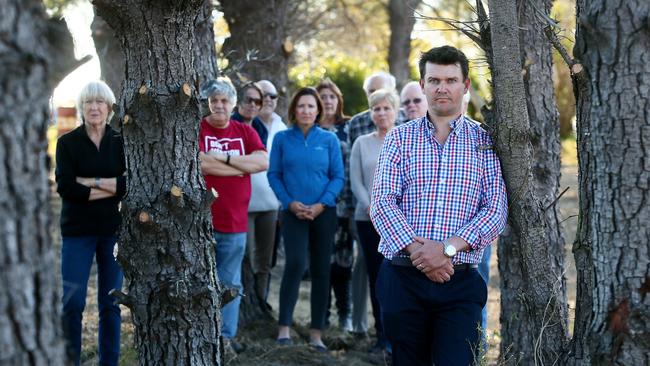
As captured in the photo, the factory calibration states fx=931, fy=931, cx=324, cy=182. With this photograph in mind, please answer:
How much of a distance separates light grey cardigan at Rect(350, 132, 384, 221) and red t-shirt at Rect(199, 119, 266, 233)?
904 mm

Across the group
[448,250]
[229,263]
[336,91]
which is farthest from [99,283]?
[336,91]

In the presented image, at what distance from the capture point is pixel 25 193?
260 cm

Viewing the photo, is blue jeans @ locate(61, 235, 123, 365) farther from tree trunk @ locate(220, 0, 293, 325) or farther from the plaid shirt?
tree trunk @ locate(220, 0, 293, 325)

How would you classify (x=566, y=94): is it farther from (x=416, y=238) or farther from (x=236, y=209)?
(x=416, y=238)

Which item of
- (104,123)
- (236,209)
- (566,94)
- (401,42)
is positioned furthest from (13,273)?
(566,94)

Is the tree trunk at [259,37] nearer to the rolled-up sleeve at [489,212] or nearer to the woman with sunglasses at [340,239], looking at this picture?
the woman with sunglasses at [340,239]

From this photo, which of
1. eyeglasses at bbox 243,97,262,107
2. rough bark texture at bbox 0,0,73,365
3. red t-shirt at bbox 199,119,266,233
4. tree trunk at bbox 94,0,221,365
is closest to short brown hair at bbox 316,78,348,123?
eyeglasses at bbox 243,97,262,107

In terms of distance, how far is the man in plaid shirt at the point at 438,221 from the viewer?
14.4 feet

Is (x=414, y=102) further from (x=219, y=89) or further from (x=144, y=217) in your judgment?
(x=144, y=217)

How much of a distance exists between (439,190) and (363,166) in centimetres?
306

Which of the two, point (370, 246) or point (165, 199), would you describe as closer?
point (165, 199)

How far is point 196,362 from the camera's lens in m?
4.98

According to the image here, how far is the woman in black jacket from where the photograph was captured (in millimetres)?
5984

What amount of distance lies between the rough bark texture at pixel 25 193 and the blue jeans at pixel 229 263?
406 cm
